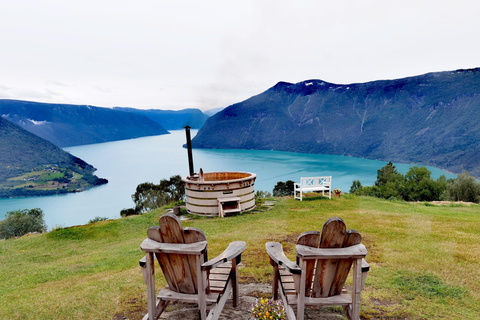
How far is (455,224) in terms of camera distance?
7.06 meters

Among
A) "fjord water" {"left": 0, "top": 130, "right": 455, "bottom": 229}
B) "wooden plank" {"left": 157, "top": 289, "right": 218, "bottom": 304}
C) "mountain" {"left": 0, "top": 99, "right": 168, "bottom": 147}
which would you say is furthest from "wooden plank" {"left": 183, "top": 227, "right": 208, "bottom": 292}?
"mountain" {"left": 0, "top": 99, "right": 168, "bottom": 147}

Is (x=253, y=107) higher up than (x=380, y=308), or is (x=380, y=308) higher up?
(x=253, y=107)

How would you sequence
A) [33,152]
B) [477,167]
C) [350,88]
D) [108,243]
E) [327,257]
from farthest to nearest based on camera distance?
[350,88] → [33,152] → [477,167] → [108,243] → [327,257]

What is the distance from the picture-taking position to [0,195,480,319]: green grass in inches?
120

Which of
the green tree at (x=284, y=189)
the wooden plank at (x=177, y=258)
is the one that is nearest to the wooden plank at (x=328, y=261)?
the wooden plank at (x=177, y=258)

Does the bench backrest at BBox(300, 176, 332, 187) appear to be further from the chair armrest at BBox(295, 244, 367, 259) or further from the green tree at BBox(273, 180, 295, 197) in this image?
the green tree at BBox(273, 180, 295, 197)

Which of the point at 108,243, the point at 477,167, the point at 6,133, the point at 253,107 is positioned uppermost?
the point at 253,107

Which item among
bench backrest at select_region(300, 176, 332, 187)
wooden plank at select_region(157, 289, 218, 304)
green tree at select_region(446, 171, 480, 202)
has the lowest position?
green tree at select_region(446, 171, 480, 202)

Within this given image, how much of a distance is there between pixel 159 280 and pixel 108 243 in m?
4.62

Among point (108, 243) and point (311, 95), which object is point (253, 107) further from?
point (108, 243)

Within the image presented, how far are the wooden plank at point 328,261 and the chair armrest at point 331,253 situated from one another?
5 cm

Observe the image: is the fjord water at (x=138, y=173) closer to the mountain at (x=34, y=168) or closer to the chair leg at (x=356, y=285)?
the mountain at (x=34, y=168)

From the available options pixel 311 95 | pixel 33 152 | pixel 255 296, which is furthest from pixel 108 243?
pixel 311 95

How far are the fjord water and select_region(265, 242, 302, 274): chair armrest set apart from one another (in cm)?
4029
